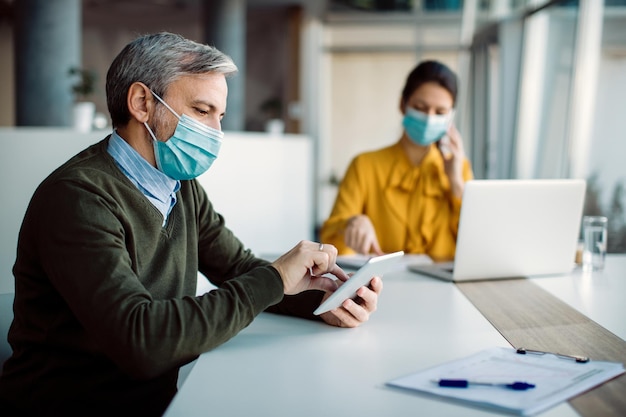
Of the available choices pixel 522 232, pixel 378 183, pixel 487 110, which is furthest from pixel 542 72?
pixel 522 232

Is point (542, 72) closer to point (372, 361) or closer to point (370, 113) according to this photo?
point (370, 113)

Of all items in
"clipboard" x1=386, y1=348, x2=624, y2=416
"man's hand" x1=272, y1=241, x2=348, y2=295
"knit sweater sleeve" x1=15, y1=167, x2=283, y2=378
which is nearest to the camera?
"clipboard" x1=386, y1=348, x2=624, y2=416

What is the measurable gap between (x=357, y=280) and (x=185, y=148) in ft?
Result: 1.57

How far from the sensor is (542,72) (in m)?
5.75

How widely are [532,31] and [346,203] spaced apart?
3971mm

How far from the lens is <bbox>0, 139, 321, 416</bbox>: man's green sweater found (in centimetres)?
116

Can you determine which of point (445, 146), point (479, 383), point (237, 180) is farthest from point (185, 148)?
point (237, 180)

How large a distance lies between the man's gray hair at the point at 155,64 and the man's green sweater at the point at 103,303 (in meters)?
0.12

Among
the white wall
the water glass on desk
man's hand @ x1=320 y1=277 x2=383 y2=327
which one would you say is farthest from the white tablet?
the water glass on desk

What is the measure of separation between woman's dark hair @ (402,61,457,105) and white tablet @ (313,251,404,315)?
1413mm

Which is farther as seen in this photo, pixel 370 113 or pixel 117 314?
pixel 370 113

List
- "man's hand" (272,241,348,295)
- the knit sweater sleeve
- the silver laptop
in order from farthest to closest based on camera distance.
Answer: the silver laptop → "man's hand" (272,241,348,295) → the knit sweater sleeve

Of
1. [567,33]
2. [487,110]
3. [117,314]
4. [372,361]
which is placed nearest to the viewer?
[117,314]

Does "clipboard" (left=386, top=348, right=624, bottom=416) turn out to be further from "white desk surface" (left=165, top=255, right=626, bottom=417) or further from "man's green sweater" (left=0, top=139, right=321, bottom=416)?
"man's green sweater" (left=0, top=139, right=321, bottom=416)
